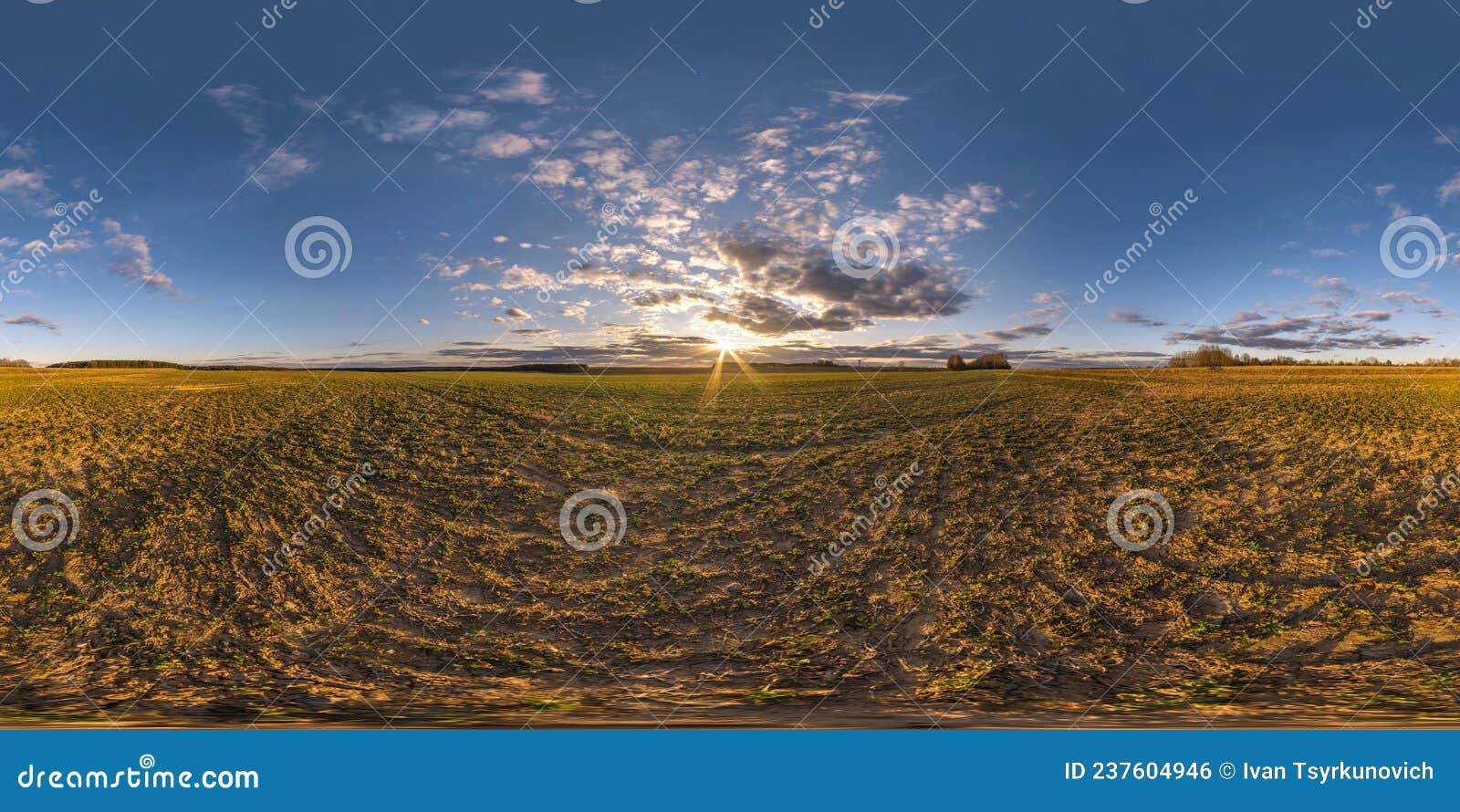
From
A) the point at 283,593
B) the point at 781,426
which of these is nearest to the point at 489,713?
the point at 283,593

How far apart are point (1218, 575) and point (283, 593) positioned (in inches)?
673

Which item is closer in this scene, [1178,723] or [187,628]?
[1178,723]

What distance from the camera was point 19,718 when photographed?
25.0ft

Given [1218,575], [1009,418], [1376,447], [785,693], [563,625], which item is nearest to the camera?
[785,693]

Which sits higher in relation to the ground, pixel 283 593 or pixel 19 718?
pixel 283 593

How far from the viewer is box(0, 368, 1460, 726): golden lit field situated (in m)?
8.79

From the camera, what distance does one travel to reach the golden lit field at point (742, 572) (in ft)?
28.8

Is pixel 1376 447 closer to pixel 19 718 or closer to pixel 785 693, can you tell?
pixel 785 693

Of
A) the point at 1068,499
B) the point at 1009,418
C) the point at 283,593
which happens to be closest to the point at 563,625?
the point at 283,593

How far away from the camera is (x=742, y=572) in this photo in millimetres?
12859

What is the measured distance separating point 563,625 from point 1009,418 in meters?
15.6

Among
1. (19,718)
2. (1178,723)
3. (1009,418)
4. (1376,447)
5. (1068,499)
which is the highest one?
(1009,418)

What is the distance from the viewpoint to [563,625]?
36.4ft

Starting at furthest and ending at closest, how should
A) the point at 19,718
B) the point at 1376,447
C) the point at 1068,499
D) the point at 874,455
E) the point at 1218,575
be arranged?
the point at 874,455, the point at 1376,447, the point at 1068,499, the point at 1218,575, the point at 19,718
